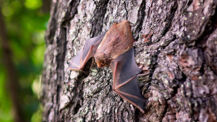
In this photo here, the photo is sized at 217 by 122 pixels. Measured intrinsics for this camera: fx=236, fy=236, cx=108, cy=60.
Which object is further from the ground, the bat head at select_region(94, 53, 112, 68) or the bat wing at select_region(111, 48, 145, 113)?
the bat head at select_region(94, 53, 112, 68)

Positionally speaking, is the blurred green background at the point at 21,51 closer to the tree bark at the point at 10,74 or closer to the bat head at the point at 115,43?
the tree bark at the point at 10,74

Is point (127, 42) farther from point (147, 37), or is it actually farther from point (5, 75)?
point (5, 75)

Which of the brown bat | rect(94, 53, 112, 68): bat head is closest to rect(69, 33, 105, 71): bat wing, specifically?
the brown bat

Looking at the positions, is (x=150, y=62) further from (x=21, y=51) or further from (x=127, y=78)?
(x=21, y=51)

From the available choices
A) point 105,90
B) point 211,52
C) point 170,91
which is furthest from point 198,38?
point 105,90

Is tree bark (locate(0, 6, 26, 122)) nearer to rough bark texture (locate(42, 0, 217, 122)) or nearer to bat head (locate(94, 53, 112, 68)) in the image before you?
rough bark texture (locate(42, 0, 217, 122))

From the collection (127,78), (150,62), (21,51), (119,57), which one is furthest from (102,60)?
(21,51)
